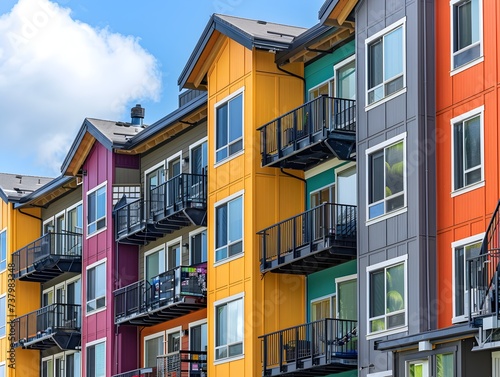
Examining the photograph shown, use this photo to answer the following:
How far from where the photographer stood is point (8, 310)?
5969 cm

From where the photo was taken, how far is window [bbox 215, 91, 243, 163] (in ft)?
135

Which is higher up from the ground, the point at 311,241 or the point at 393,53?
the point at 393,53

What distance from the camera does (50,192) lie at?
58719mm

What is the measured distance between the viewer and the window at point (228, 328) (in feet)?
131

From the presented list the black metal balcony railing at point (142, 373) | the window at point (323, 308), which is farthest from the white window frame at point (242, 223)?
the black metal balcony railing at point (142, 373)

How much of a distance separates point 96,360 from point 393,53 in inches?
886

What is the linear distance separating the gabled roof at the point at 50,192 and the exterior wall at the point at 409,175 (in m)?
23.0

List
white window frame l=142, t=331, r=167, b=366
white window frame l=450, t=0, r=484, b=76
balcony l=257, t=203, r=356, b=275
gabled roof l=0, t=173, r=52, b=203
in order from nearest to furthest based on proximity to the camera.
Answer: white window frame l=450, t=0, r=484, b=76, balcony l=257, t=203, r=356, b=275, white window frame l=142, t=331, r=167, b=366, gabled roof l=0, t=173, r=52, b=203

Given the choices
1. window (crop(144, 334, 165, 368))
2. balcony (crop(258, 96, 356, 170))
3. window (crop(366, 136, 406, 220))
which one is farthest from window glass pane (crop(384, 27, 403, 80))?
window (crop(144, 334, 165, 368))

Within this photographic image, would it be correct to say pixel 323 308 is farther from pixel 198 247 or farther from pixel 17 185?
pixel 17 185

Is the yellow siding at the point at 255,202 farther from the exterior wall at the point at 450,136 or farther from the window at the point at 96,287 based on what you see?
the window at the point at 96,287

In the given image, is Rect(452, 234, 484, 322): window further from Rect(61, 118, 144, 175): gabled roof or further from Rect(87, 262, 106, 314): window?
Rect(87, 262, 106, 314): window

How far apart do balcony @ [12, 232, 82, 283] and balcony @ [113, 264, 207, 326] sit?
6249 millimetres

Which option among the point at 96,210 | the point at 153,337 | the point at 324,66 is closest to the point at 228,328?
the point at 153,337
